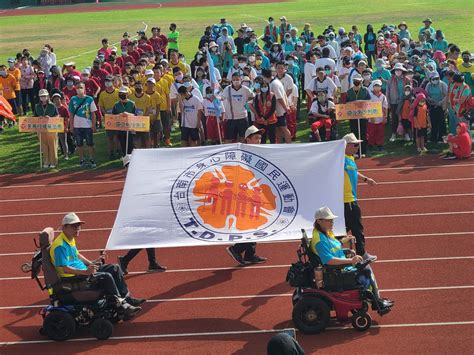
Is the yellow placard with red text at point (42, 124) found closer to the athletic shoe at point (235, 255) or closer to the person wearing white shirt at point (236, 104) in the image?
the person wearing white shirt at point (236, 104)

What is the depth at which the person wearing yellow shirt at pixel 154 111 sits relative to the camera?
70.0ft

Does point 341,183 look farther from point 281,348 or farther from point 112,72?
point 112,72

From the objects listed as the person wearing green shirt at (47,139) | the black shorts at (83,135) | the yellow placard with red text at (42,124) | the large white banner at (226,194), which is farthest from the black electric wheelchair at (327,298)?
the person wearing green shirt at (47,139)

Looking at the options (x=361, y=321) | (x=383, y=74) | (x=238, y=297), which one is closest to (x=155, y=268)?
(x=238, y=297)

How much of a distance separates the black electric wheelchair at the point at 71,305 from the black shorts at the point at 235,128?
31.6ft

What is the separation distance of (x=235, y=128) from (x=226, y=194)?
844 centimetres

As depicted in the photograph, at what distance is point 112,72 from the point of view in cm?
2672

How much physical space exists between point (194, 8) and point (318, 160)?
171ft

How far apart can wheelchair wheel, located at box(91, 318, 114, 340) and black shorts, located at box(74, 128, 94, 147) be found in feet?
33.3

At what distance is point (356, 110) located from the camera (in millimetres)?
20422

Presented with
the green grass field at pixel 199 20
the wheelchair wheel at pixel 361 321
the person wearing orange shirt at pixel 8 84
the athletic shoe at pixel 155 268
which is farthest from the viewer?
the green grass field at pixel 199 20

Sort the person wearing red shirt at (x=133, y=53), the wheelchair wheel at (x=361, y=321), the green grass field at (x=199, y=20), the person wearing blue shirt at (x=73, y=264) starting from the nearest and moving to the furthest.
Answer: the wheelchair wheel at (x=361, y=321), the person wearing blue shirt at (x=73, y=264), the person wearing red shirt at (x=133, y=53), the green grass field at (x=199, y=20)

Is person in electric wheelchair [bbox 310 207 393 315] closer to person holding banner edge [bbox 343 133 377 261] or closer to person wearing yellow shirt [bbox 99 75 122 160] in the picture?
person holding banner edge [bbox 343 133 377 261]

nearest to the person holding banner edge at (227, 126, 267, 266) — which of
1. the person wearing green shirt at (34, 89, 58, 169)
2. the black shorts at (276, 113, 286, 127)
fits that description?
the black shorts at (276, 113, 286, 127)
